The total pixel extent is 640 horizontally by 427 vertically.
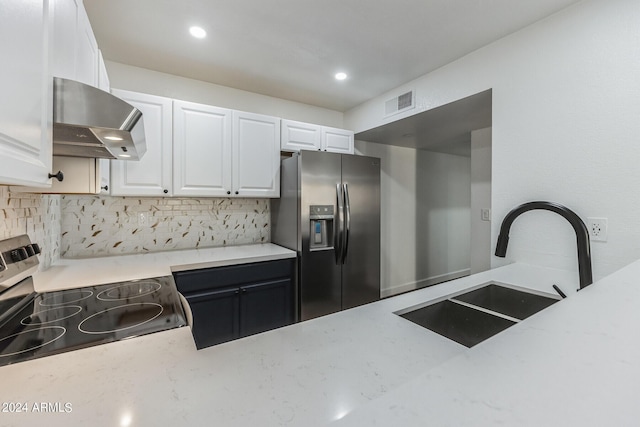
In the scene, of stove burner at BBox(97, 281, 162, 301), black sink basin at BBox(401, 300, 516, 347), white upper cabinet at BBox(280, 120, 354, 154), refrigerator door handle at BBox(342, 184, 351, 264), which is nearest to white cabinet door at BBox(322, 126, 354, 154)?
white upper cabinet at BBox(280, 120, 354, 154)

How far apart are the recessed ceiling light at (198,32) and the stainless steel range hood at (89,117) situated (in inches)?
43.3

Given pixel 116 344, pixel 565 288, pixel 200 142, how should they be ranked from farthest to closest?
pixel 200 142, pixel 565 288, pixel 116 344

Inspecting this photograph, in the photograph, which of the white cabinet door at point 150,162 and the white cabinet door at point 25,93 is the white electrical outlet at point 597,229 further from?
the white cabinet door at point 150,162

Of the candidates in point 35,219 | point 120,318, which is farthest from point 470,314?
point 35,219

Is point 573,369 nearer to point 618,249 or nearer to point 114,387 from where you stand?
point 114,387

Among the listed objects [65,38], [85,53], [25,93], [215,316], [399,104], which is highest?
[399,104]

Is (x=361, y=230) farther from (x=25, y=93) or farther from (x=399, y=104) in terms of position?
(x=25, y=93)

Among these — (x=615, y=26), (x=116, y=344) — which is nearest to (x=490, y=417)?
(x=116, y=344)

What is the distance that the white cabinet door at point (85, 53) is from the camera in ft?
4.22

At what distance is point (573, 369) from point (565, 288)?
1274mm

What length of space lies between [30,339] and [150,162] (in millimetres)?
1630

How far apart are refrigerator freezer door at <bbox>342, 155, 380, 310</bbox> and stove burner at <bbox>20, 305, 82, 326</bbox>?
6.56ft

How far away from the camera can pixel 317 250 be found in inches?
101

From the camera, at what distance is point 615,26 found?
5.02 feet
